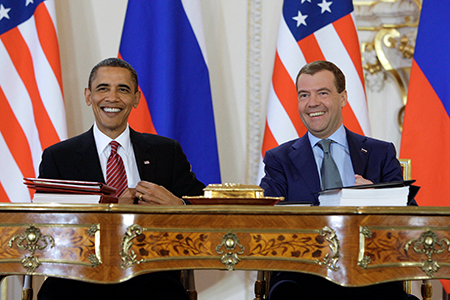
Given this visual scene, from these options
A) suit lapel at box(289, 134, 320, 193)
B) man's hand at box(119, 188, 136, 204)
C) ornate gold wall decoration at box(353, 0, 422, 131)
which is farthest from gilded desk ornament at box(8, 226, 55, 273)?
ornate gold wall decoration at box(353, 0, 422, 131)

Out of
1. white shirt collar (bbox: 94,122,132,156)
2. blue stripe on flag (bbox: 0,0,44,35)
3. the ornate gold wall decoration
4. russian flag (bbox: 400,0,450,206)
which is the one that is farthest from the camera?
the ornate gold wall decoration

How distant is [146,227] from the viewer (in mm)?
1352

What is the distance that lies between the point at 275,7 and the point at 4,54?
5.31 ft

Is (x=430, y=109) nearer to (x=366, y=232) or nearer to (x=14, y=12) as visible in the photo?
(x=366, y=232)

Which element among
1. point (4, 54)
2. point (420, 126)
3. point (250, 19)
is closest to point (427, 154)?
point (420, 126)

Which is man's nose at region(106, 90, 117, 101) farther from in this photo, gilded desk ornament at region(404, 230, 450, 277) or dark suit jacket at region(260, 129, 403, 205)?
gilded desk ornament at region(404, 230, 450, 277)

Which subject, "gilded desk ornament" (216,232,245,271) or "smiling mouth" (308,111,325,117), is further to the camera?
"smiling mouth" (308,111,325,117)

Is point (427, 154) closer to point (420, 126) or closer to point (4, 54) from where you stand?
point (420, 126)

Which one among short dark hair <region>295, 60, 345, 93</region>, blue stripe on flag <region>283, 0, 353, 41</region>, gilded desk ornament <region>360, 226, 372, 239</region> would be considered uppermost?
blue stripe on flag <region>283, 0, 353, 41</region>

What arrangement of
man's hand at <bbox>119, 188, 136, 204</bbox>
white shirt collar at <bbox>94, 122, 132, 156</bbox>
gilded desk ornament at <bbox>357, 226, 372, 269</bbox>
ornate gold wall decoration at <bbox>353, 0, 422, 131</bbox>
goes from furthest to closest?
ornate gold wall decoration at <bbox>353, 0, 422, 131</bbox> → white shirt collar at <bbox>94, 122, 132, 156</bbox> → man's hand at <bbox>119, 188, 136, 204</bbox> → gilded desk ornament at <bbox>357, 226, 372, 269</bbox>

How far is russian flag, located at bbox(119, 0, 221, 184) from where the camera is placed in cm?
280

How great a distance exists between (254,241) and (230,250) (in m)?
0.07

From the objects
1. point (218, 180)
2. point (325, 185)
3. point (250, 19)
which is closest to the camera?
point (325, 185)

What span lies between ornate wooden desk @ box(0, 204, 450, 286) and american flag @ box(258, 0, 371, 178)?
141 centimetres
